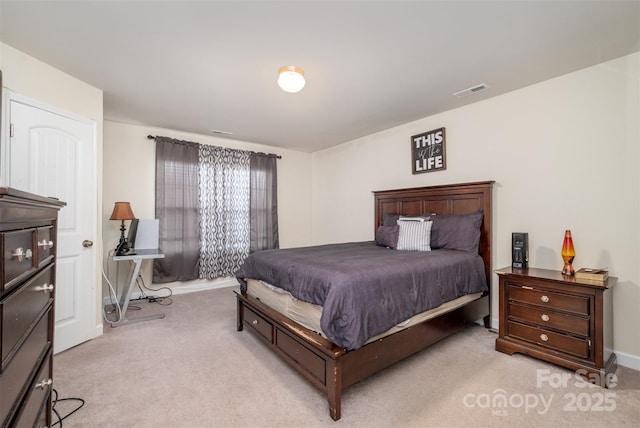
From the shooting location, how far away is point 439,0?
5.43 feet

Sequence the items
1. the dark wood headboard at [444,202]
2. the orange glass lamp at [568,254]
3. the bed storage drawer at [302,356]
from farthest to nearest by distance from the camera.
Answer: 1. the dark wood headboard at [444,202]
2. the orange glass lamp at [568,254]
3. the bed storage drawer at [302,356]

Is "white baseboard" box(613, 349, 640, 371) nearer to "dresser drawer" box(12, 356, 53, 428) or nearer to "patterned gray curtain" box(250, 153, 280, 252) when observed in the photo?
"dresser drawer" box(12, 356, 53, 428)

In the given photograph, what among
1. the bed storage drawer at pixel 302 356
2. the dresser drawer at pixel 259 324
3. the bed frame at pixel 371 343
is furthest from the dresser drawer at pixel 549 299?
the dresser drawer at pixel 259 324

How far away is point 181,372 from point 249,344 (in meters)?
0.61

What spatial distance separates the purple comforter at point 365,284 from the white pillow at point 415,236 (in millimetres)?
346

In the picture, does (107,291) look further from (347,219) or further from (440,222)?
(440,222)

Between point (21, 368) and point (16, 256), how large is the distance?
1.25 feet

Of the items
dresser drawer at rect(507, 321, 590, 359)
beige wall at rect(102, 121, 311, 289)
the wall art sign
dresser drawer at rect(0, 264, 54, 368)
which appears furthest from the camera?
beige wall at rect(102, 121, 311, 289)

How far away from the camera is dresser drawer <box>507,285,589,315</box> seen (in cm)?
207

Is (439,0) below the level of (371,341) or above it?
above

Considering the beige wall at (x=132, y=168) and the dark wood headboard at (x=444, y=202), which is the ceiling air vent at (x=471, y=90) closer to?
the dark wood headboard at (x=444, y=202)

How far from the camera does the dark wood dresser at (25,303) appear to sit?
0.76m

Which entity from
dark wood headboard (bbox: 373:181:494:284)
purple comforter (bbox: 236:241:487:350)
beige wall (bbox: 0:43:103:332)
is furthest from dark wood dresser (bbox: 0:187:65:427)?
dark wood headboard (bbox: 373:181:494:284)

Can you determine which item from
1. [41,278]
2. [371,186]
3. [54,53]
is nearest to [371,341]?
[41,278]
